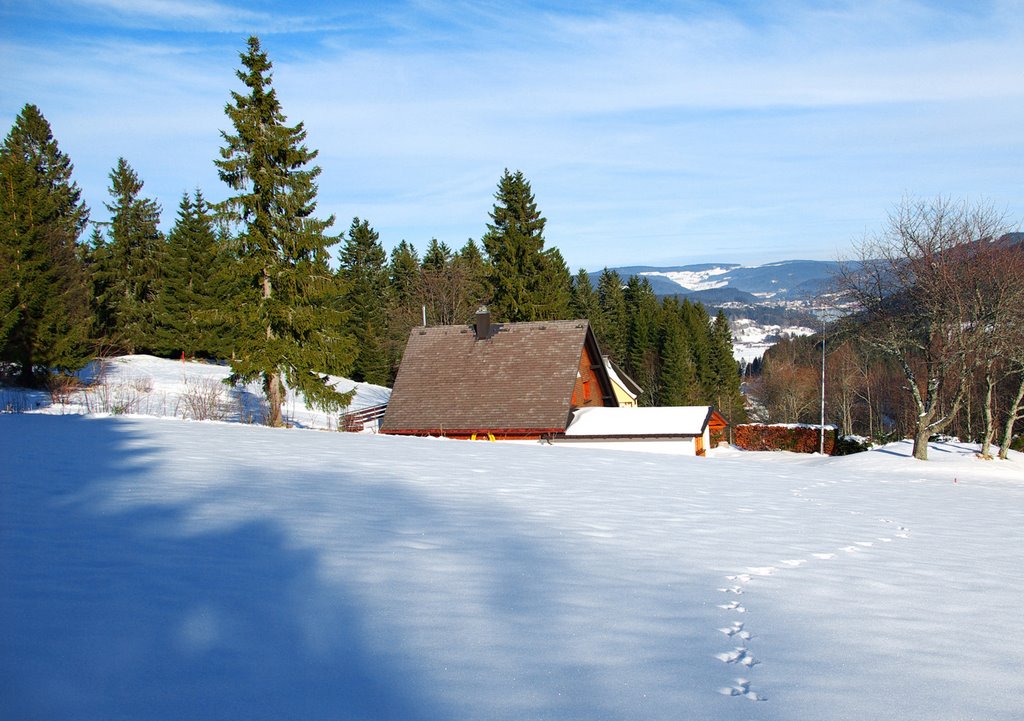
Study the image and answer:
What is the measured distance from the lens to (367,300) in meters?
60.3

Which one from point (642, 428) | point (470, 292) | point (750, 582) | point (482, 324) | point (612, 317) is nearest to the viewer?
point (750, 582)

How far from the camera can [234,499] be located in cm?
692

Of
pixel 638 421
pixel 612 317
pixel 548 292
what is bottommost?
pixel 638 421

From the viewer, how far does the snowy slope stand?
127 inches

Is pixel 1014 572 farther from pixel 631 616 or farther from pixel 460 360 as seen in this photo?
pixel 460 360

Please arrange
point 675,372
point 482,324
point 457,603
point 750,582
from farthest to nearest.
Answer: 1. point 675,372
2. point 482,324
3. point 750,582
4. point 457,603

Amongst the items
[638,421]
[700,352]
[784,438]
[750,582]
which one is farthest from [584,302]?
[750,582]

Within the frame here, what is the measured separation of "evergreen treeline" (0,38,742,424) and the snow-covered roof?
28.8ft

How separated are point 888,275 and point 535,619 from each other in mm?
26801

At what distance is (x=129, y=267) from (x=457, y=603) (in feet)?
159

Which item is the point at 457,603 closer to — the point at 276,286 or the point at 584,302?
the point at 276,286

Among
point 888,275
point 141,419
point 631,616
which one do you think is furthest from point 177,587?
point 888,275

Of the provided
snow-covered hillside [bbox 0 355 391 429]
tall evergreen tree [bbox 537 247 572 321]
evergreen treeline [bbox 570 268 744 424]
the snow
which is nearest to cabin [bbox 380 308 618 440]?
snow-covered hillside [bbox 0 355 391 429]

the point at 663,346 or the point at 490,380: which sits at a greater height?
the point at 663,346
